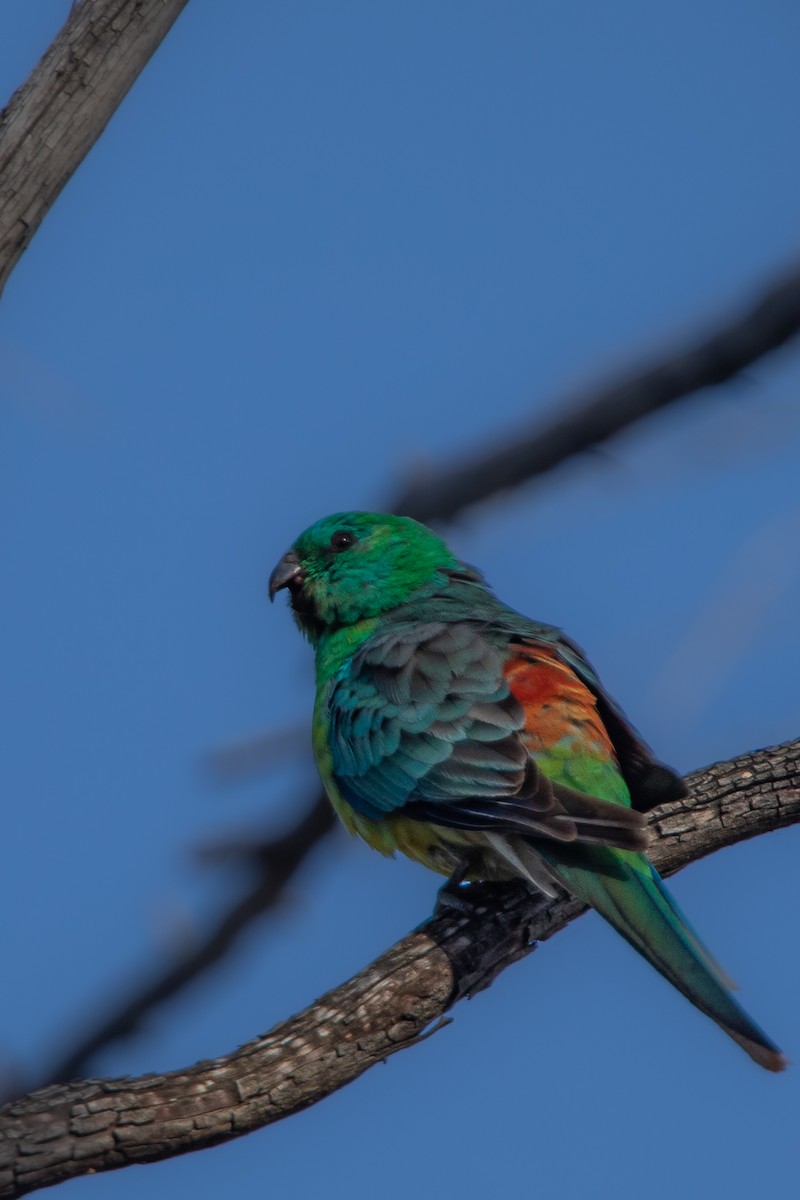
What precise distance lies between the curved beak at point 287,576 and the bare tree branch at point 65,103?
2.92 meters

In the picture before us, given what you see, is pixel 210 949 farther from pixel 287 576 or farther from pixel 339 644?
pixel 287 576

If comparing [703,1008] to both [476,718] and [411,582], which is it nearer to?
[476,718]

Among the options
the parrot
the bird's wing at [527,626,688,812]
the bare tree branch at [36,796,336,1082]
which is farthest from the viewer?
the bare tree branch at [36,796,336,1082]

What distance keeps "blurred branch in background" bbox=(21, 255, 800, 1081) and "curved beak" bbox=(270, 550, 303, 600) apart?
0.95 metres

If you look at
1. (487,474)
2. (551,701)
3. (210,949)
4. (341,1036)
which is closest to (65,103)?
(487,474)

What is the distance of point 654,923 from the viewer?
527 centimetres

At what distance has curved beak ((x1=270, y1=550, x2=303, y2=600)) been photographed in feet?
24.7

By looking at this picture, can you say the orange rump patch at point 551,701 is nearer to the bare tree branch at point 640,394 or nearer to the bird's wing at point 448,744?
the bird's wing at point 448,744

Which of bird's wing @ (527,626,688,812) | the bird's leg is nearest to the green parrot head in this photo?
bird's wing @ (527,626,688,812)

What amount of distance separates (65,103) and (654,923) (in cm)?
345

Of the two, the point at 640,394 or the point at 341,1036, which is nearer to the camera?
the point at 341,1036

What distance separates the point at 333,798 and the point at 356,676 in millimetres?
541

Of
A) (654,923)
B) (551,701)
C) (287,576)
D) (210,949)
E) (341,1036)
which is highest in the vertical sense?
(287,576)

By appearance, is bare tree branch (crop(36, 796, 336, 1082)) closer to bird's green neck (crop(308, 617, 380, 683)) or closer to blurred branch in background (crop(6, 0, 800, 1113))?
blurred branch in background (crop(6, 0, 800, 1113))
